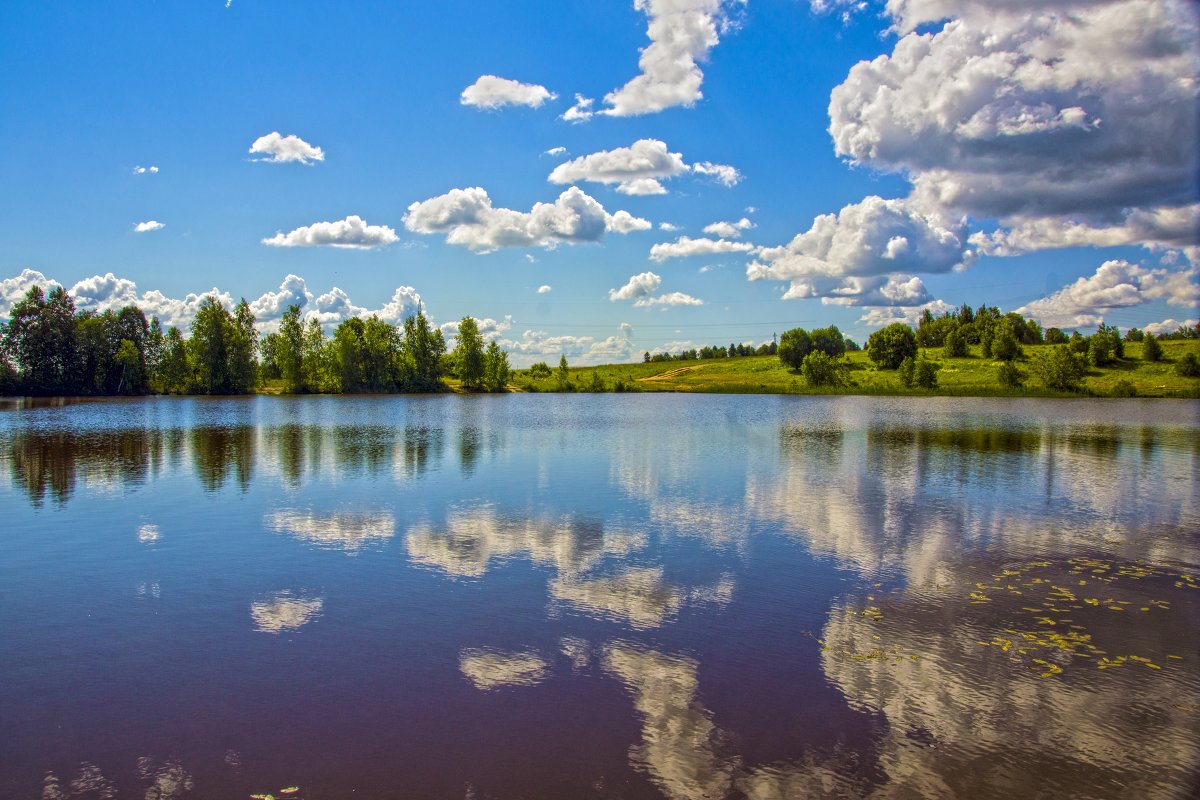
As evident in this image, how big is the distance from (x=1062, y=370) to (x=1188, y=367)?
1147 inches

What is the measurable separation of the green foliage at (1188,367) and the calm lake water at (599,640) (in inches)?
6049

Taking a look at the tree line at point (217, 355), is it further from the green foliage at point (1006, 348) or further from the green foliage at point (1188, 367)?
the green foliage at point (1188, 367)

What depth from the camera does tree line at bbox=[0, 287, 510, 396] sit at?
149000 mm

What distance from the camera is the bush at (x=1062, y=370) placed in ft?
482

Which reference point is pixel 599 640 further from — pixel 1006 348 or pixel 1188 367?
pixel 1006 348

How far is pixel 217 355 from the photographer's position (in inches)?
6339

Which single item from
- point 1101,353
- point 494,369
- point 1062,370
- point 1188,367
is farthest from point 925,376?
point 494,369

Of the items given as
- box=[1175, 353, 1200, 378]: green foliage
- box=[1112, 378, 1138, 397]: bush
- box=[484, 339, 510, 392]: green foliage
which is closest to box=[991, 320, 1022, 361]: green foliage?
box=[1175, 353, 1200, 378]: green foliage

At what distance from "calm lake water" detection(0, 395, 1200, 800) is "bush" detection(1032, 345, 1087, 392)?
134325 mm

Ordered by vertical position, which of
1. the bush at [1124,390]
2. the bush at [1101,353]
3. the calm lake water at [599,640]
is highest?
the bush at [1101,353]

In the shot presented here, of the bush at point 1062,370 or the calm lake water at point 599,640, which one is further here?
the bush at point 1062,370

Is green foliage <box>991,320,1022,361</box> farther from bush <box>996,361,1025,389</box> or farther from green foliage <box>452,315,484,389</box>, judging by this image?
green foliage <box>452,315,484,389</box>

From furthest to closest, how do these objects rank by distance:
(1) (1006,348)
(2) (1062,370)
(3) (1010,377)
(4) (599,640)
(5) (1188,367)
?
1. (1) (1006,348)
2. (3) (1010,377)
3. (5) (1188,367)
4. (2) (1062,370)
5. (4) (599,640)

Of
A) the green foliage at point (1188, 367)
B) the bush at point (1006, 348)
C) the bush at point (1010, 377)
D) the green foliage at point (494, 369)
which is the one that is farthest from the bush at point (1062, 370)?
the green foliage at point (494, 369)
